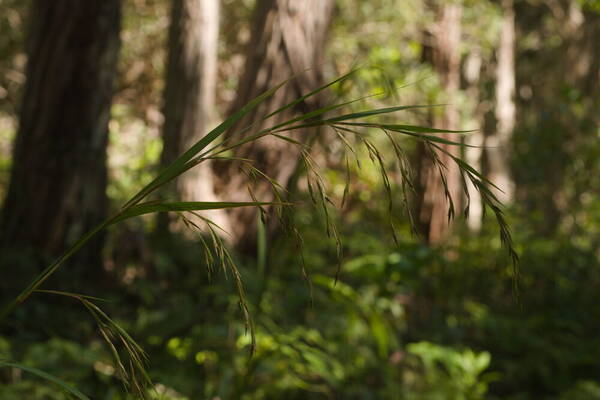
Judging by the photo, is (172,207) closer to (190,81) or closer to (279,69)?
(279,69)

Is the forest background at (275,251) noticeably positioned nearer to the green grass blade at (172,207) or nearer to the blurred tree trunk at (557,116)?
the green grass blade at (172,207)

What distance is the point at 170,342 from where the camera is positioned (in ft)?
8.75

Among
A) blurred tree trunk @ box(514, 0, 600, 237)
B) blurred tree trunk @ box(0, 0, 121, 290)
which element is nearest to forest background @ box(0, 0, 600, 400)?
blurred tree trunk @ box(0, 0, 121, 290)

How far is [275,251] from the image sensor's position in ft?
5.60

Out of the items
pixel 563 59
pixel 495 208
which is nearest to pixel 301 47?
pixel 495 208

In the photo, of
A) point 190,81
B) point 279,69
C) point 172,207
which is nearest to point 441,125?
point 279,69

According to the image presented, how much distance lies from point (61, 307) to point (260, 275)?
2397 mm

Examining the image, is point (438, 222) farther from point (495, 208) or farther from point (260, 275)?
point (495, 208)

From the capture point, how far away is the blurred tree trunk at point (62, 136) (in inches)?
151

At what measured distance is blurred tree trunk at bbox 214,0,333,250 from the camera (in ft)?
15.6

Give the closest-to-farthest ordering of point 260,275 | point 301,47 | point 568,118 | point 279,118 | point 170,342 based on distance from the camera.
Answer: point 260,275, point 170,342, point 279,118, point 301,47, point 568,118

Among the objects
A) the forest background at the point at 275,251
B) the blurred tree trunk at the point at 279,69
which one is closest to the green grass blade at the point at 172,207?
the forest background at the point at 275,251

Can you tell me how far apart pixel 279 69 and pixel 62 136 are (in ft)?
5.46

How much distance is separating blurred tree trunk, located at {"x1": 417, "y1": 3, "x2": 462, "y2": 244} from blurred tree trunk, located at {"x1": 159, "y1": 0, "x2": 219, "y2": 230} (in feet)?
9.13
